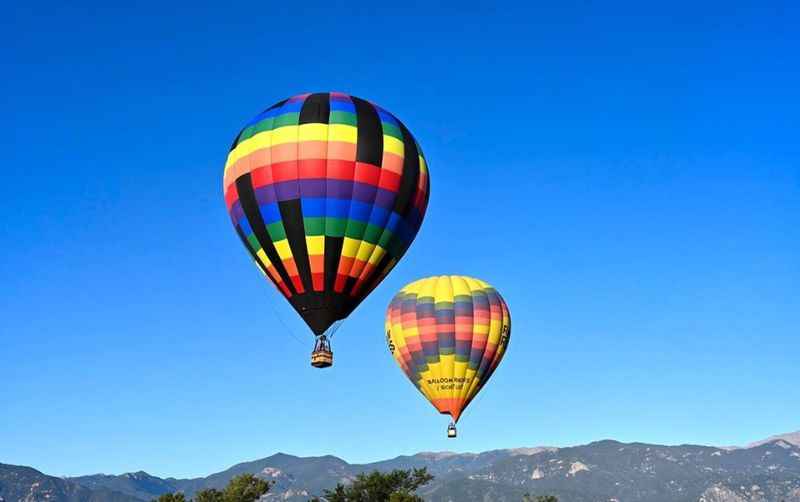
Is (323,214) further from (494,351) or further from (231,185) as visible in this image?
(494,351)

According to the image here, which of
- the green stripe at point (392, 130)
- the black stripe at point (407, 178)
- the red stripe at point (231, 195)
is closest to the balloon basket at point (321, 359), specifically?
the black stripe at point (407, 178)

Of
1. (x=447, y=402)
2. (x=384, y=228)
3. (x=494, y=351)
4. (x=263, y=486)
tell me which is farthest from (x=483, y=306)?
(x=263, y=486)

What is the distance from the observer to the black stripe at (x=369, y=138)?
1570 inches

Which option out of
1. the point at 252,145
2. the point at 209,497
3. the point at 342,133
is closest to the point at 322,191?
the point at 342,133

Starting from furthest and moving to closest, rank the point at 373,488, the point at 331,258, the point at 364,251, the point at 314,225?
the point at 373,488 < the point at 364,251 < the point at 331,258 < the point at 314,225

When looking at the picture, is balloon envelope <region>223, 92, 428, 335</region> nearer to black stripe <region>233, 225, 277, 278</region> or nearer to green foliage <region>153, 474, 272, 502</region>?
black stripe <region>233, 225, 277, 278</region>

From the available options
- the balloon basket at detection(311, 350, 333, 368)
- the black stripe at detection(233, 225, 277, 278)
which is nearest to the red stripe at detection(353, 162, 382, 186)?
the black stripe at detection(233, 225, 277, 278)

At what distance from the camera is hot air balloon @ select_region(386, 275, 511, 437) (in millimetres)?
65062

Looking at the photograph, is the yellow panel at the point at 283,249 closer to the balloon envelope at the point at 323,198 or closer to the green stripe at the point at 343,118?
the balloon envelope at the point at 323,198

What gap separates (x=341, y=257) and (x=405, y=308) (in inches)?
1170

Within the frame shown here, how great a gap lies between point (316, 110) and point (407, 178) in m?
5.25

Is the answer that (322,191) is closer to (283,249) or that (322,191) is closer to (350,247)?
(350,247)

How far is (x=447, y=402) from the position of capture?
65.0 m

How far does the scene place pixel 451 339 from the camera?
65312mm
